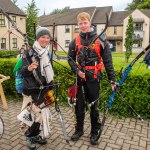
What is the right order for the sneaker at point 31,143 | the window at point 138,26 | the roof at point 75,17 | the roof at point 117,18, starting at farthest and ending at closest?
the roof at point 75,17, the roof at point 117,18, the window at point 138,26, the sneaker at point 31,143

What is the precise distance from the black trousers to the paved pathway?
0.38 metres

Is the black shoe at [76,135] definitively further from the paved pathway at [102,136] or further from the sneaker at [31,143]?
the sneaker at [31,143]

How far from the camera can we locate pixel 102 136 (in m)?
5.42

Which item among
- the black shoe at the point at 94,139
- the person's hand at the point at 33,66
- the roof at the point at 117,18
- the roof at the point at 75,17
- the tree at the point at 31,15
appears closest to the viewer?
the person's hand at the point at 33,66

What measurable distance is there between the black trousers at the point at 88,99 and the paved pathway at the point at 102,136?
1.24 ft

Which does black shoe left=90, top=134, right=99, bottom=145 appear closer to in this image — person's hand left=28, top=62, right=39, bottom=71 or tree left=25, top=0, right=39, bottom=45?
person's hand left=28, top=62, right=39, bottom=71

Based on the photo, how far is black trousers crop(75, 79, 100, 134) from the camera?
4.83 metres

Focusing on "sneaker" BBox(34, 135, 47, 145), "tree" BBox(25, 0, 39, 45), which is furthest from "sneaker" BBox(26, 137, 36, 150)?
"tree" BBox(25, 0, 39, 45)

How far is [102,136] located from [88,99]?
3.45 feet

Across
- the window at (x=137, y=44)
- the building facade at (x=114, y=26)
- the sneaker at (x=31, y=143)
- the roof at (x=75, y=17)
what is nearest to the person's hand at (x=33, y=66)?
the sneaker at (x=31, y=143)

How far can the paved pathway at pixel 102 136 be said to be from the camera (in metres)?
4.90

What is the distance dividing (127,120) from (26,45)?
3.78 metres

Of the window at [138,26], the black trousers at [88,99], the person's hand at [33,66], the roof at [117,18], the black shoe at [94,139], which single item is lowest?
the black shoe at [94,139]

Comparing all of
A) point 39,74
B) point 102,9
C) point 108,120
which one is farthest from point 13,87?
point 102,9
